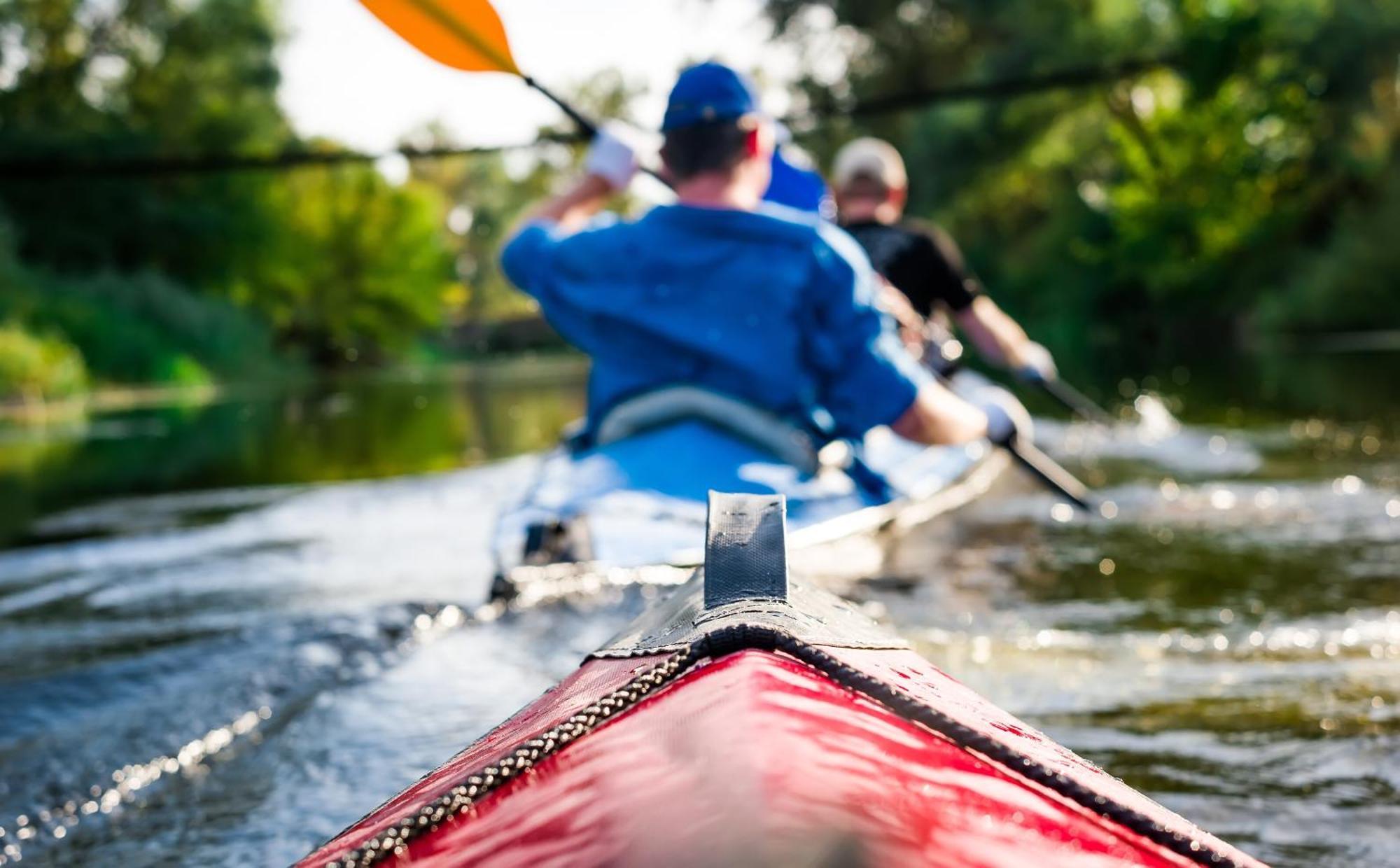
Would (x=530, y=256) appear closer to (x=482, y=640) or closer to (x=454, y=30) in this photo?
(x=454, y=30)

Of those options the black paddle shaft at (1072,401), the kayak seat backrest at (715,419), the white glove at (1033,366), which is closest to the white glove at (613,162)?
the kayak seat backrest at (715,419)

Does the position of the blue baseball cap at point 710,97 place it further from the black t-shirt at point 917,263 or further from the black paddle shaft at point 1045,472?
the black t-shirt at point 917,263

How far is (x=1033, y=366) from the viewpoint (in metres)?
6.99

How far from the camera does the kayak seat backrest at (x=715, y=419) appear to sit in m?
3.65

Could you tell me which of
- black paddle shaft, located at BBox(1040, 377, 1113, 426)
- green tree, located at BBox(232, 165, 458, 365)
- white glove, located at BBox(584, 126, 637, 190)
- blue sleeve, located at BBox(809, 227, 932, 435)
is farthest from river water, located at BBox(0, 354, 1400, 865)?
green tree, located at BBox(232, 165, 458, 365)

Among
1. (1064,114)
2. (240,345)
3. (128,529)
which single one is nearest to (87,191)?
(240,345)

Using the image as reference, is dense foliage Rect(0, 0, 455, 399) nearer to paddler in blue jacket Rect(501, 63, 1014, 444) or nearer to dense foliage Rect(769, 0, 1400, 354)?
dense foliage Rect(769, 0, 1400, 354)

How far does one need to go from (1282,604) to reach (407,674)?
8.32 feet

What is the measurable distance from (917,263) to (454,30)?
3.53 metres

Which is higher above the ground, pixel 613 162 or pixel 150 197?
pixel 150 197

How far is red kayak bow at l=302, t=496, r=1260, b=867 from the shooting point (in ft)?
2.76

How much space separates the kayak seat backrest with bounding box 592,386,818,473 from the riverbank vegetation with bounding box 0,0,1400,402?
1801 cm

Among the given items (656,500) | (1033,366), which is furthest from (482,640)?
(1033,366)

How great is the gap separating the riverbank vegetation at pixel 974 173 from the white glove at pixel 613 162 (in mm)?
17633
